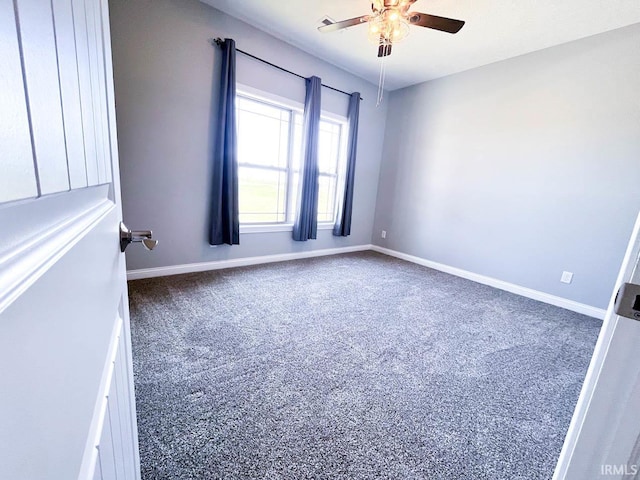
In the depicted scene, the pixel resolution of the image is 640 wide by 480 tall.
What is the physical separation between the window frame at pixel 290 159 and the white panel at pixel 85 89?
2817 mm

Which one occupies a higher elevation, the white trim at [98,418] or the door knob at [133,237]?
the door knob at [133,237]

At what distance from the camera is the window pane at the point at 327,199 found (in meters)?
4.25

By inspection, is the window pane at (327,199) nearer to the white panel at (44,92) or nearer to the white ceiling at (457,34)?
the white ceiling at (457,34)

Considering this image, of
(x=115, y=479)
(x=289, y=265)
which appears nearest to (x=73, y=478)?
(x=115, y=479)

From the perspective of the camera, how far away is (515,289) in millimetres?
3184

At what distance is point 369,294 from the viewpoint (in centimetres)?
282

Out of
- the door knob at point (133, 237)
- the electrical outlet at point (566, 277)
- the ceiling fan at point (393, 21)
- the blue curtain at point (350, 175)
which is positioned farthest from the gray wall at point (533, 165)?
the door knob at point (133, 237)

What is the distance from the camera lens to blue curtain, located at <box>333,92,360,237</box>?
391cm

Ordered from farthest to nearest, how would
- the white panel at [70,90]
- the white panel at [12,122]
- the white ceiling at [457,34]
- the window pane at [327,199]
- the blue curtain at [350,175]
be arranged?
the window pane at [327,199]
the blue curtain at [350,175]
the white ceiling at [457,34]
the white panel at [70,90]
the white panel at [12,122]

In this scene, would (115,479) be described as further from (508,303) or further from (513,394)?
(508,303)

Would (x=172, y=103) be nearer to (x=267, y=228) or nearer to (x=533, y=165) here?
(x=267, y=228)

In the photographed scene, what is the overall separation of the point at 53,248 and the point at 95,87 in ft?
1.17

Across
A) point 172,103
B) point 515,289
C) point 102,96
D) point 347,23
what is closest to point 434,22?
point 347,23

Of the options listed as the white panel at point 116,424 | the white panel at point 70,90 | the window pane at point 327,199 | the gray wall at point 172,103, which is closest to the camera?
the white panel at point 70,90
